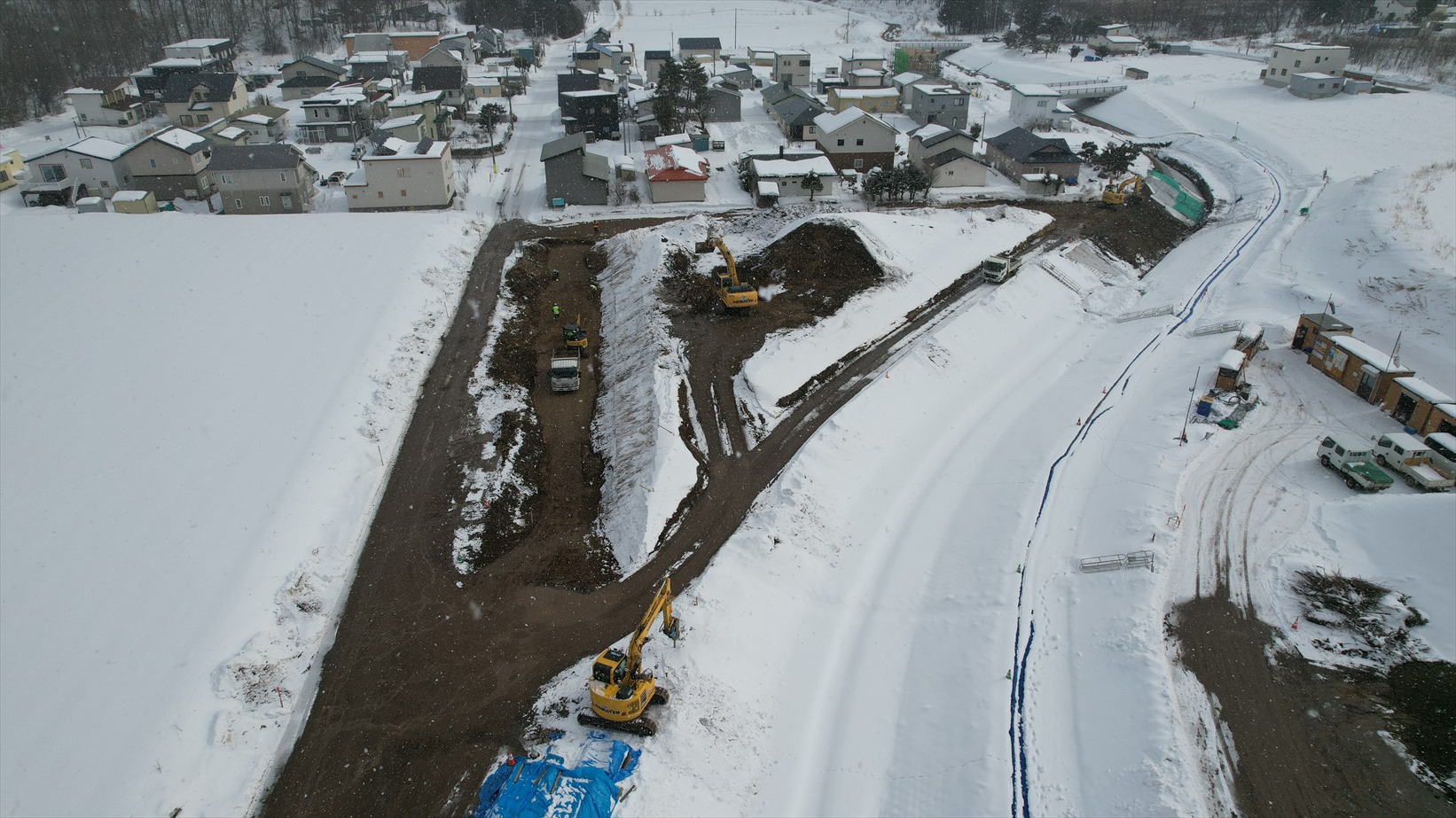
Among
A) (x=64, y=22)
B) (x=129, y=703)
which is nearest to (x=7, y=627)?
(x=129, y=703)

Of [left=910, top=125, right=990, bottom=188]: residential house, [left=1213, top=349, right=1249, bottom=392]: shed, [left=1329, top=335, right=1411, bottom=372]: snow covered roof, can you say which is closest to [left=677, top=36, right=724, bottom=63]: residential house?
[left=910, top=125, right=990, bottom=188]: residential house

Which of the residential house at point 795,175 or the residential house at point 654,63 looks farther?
the residential house at point 654,63

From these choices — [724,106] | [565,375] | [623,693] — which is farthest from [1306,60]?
[623,693]

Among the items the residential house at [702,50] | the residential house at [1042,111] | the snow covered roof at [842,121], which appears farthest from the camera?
the residential house at [702,50]

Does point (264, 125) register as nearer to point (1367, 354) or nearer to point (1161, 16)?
point (1367, 354)

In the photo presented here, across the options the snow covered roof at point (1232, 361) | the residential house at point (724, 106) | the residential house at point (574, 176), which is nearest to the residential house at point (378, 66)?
the residential house at point (724, 106)

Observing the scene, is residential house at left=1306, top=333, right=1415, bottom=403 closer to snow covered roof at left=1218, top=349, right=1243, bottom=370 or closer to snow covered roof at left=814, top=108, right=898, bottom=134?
snow covered roof at left=1218, top=349, right=1243, bottom=370

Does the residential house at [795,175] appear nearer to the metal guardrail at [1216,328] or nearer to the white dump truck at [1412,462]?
the metal guardrail at [1216,328]
